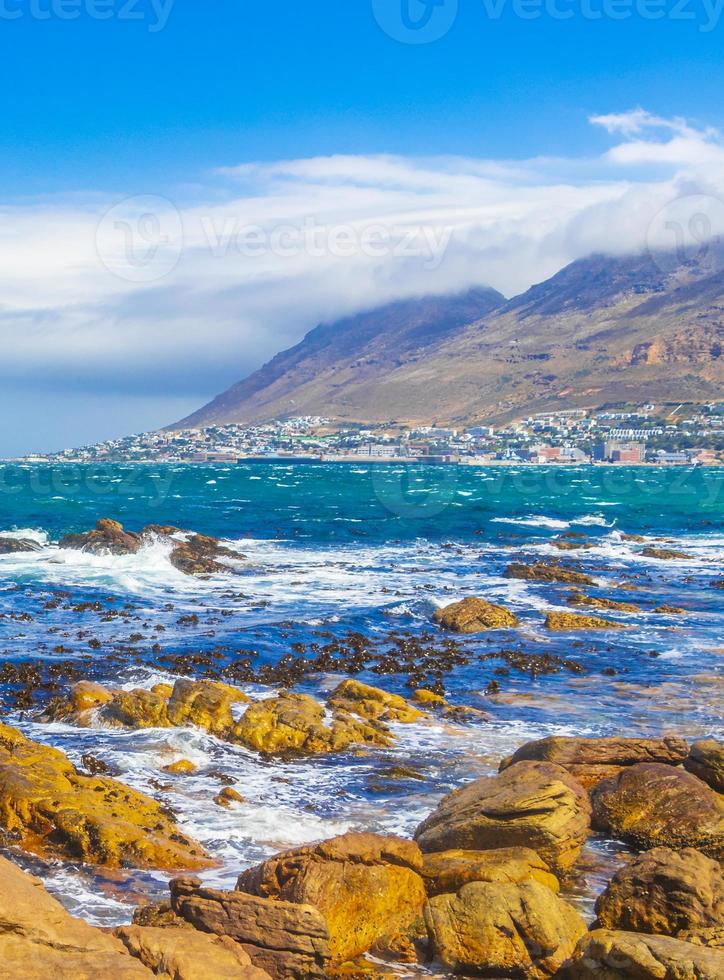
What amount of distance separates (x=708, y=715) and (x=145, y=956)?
17861 millimetres

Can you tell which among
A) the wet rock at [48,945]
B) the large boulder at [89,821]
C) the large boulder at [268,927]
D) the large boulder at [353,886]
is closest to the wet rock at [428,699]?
the large boulder at [89,821]

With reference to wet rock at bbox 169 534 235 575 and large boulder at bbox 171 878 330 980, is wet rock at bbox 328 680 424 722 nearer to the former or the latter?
large boulder at bbox 171 878 330 980

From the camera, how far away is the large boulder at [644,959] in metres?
9.38

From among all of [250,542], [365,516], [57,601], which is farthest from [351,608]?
[365,516]

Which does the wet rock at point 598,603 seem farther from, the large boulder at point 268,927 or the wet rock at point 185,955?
the wet rock at point 185,955

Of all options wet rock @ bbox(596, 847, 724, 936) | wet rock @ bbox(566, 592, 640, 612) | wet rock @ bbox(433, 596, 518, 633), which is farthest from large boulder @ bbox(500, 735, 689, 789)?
wet rock @ bbox(566, 592, 640, 612)

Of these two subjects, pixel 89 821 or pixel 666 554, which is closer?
pixel 89 821

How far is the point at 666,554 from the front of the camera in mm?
55000

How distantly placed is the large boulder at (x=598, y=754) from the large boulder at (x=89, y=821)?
7106 mm

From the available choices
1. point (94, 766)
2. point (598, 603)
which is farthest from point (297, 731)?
point (598, 603)

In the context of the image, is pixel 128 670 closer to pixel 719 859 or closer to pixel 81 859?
pixel 81 859

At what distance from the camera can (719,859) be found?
14484 millimetres

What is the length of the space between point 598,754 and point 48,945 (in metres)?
12.3

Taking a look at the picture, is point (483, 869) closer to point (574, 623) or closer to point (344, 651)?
point (344, 651)
